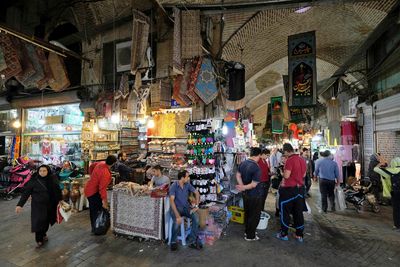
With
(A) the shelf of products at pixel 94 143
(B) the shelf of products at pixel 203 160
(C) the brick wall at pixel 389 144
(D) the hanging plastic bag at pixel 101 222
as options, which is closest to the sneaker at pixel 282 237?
(B) the shelf of products at pixel 203 160

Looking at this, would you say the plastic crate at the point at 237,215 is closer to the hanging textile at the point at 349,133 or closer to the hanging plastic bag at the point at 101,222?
the hanging plastic bag at the point at 101,222

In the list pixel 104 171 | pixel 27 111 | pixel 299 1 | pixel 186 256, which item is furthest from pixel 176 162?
pixel 27 111

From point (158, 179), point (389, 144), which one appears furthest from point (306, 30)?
point (158, 179)

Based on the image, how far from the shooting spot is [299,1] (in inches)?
210

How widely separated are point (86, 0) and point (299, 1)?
23.8ft

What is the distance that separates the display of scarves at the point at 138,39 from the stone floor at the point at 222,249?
436cm

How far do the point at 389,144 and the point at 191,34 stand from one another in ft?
26.0

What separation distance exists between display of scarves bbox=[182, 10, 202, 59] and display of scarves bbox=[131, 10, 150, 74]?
1.21m

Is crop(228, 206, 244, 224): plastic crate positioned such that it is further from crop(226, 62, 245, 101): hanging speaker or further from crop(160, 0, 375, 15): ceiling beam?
crop(160, 0, 375, 15): ceiling beam

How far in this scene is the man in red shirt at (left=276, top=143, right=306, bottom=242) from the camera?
14.1 ft

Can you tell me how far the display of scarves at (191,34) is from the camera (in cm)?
577

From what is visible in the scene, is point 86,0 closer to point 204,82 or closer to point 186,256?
point 204,82

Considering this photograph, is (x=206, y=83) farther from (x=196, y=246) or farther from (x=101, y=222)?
(x=101, y=222)

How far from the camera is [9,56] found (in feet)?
20.2
